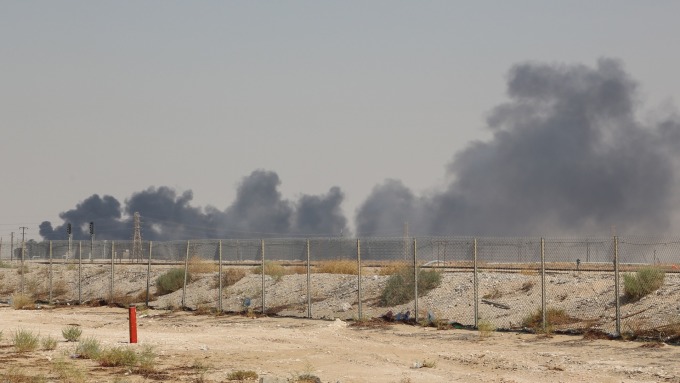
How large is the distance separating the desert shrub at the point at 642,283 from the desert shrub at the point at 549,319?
7.14ft

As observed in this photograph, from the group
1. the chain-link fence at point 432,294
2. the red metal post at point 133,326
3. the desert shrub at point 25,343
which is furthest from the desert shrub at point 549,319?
the desert shrub at point 25,343

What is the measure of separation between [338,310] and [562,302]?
823 cm

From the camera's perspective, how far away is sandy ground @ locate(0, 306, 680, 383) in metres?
20.6

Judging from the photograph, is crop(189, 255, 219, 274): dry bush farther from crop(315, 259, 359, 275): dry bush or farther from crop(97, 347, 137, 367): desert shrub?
crop(97, 347, 137, 367): desert shrub

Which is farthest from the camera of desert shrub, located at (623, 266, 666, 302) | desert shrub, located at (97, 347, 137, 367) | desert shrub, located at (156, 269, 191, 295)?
desert shrub, located at (156, 269, 191, 295)

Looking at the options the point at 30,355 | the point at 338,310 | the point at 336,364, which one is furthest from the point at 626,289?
the point at 30,355

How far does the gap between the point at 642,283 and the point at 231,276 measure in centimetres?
2155

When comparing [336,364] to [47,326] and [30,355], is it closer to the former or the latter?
[30,355]

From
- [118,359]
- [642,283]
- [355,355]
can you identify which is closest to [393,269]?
[642,283]

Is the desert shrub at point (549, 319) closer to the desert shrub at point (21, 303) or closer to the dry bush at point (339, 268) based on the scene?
the dry bush at point (339, 268)

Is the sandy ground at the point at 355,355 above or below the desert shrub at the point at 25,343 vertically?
below

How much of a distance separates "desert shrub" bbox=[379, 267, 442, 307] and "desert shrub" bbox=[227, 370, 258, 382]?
17377mm

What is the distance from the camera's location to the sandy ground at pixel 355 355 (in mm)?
20625

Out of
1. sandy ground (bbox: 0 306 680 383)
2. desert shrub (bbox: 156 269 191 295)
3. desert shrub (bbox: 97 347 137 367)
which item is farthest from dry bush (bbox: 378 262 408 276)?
desert shrub (bbox: 97 347 137 367)
